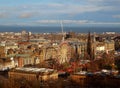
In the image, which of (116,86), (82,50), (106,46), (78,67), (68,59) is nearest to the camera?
(116,86)

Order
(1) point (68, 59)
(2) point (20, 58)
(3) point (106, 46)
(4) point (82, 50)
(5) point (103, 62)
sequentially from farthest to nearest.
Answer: (3) point (106, 46)
(4) point (82, 50)
(1) point (68, 59)
(2) point (20, 58)
(5) point (103, 62)

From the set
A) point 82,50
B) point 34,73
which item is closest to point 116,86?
point 34,73

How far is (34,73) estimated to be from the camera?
22.4m

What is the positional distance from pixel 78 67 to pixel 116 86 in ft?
24.0

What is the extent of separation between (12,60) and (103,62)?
7.92m

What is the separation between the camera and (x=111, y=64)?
92.2 feet

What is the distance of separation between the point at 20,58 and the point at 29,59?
1.19 meters

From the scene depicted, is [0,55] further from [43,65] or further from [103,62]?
[103,62]

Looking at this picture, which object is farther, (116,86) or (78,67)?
(78,67)

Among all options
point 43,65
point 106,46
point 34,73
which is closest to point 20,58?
point 43,65

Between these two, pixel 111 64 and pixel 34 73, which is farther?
pixel 111 64

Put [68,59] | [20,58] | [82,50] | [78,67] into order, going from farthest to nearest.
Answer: [82,50]
[68,59]
[20,58]
[78,67]

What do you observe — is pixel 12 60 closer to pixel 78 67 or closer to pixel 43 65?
pixel 43 65

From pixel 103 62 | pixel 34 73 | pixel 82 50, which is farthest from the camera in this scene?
pixel 82 50
